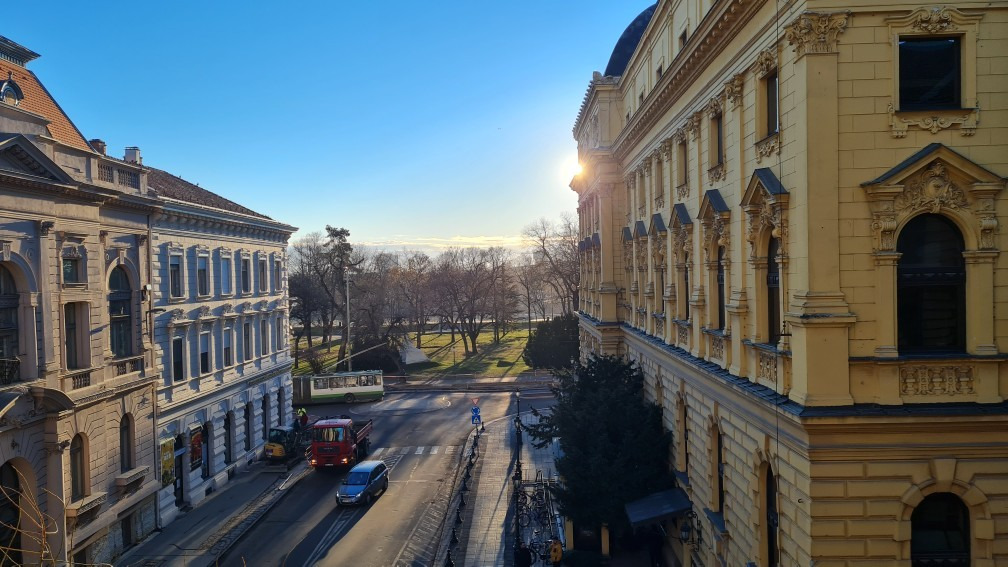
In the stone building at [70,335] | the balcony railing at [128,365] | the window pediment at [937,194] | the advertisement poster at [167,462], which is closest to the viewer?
the window pediment at [937,194]

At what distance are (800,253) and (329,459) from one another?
2598 cm

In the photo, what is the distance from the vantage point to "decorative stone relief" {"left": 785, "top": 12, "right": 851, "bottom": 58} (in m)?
10.3

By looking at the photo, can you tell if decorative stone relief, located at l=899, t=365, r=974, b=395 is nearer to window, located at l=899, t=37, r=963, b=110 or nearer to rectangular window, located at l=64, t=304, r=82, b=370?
window, located at l=899, t=37, r=963, b=110

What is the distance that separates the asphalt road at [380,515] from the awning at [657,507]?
274 inches

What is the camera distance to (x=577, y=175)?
3747cm

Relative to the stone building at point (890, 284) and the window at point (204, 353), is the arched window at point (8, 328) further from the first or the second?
the stone building at point (890, 284)

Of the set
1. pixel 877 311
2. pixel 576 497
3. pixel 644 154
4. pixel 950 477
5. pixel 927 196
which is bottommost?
pixel 576 497

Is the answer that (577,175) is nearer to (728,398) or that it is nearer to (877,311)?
(728,398)

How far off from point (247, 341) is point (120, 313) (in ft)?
34.6

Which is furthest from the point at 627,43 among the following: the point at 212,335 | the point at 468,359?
the point at 468,359

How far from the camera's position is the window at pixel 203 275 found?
1141 inches

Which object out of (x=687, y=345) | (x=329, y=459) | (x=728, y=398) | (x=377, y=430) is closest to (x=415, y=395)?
(x=377, y=430)

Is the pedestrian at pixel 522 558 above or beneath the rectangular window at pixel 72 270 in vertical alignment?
beneath

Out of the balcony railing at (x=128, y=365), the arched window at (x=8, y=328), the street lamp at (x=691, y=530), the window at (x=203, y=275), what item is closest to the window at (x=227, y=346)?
the window at (x=203, y=275)
